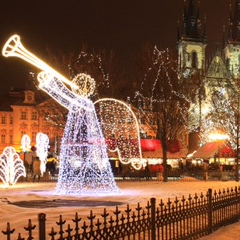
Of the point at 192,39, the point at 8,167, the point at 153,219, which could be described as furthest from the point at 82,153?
the point at 192,39

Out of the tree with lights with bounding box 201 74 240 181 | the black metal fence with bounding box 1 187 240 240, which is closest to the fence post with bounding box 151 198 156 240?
the black metal fence with bounding box 1 187 240 240

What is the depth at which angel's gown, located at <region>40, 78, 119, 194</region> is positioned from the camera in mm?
19578

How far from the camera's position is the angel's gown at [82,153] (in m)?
19.6

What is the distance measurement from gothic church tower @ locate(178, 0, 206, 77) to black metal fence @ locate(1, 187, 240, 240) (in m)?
75.7

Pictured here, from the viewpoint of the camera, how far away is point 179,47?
9162 centimetres

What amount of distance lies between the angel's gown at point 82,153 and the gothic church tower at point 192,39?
6876cm

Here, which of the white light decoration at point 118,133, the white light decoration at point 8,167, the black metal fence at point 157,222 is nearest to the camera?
the black metal fence at point 157,222

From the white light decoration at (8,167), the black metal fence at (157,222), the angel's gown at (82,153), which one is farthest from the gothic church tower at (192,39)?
the black metal fence at (157,222)

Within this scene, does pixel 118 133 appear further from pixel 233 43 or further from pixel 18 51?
pixel 233 43

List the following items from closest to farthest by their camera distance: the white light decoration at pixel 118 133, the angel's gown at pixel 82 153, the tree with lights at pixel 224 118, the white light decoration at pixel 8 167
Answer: the angel's gown at pixel 82 153
the white light decoration at pixel 8 167
the white light decoration at pixel 118 133
the tree with lights at pixel 224 118

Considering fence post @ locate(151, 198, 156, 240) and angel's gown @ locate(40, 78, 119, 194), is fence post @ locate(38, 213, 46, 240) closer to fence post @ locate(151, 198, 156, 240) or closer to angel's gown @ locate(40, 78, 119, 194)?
fence post @ locate(151, 198, 156, 240)

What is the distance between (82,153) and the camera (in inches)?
773

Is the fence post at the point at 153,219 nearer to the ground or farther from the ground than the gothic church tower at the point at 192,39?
nearer to the ground

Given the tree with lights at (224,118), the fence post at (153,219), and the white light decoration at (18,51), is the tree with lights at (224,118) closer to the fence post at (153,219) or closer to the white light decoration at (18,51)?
the white light decoration at (18,51)
